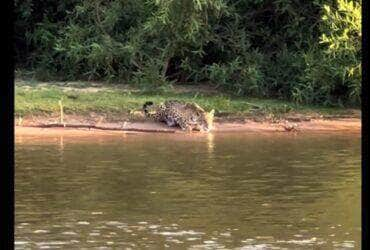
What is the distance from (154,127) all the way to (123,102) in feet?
5.54

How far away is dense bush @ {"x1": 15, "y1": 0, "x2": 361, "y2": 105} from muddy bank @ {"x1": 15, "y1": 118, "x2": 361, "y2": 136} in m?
1.67

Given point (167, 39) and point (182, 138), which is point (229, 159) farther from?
point (167, 39)

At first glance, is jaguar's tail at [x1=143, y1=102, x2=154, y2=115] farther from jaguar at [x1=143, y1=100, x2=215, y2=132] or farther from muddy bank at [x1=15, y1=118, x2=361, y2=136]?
jaguar at [x1=143, y1=100, x2=215, y2=132]

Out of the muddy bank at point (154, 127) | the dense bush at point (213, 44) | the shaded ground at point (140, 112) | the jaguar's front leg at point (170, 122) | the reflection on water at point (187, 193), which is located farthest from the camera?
the dense bush at point (213, 44)

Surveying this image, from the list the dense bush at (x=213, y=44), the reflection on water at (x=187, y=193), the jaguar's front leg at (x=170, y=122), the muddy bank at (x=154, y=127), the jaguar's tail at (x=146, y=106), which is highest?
the dense bush at (x=213, y=44)

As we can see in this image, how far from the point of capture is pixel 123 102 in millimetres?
15016

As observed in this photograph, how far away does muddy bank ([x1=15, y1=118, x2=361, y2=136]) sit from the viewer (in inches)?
513

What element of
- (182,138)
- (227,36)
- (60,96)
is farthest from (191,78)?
(182,138)

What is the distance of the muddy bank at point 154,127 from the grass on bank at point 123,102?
65cm

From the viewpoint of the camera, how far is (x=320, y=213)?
6.78m

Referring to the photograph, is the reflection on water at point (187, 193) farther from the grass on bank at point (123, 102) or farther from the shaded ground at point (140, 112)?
the grass on bank at point (123, 102)

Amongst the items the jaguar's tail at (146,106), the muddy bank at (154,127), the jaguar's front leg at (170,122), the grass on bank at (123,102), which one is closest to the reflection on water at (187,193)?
the muddy bank at (154,127)

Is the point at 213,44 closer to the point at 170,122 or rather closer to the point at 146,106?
the point at 146,106

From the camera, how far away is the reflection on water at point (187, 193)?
5750mm
